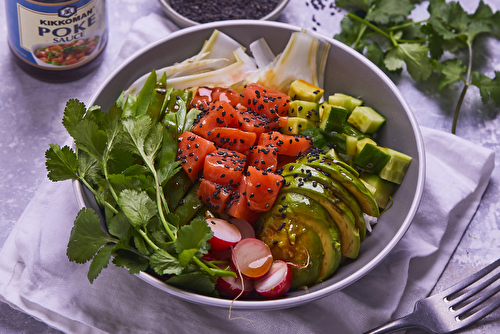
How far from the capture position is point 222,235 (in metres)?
2.15

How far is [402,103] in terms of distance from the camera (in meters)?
2.57

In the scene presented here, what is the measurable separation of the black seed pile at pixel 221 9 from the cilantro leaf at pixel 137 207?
1.76 metres

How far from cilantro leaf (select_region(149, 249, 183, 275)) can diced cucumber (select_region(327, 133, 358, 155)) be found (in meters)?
1.12

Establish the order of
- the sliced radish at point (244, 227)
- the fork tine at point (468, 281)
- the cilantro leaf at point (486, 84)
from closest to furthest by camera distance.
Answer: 1. the sliced radish at point (244, 227)
2. the fork tine at point (468, 281)
3. the cilantro leaf at point (486, 84)

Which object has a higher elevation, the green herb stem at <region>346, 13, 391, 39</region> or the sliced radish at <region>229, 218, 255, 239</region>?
the green herb stem at <region>346, 13, 391, 39</region>

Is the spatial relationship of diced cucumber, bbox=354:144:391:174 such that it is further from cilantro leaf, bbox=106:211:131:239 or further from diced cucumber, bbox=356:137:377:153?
cilantro leaf, bbox=106:211:131:239

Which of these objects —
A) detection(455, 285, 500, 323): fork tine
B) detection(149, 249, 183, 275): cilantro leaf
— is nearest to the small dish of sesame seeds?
detection(149, 249, 183, 275): cilantro leaf

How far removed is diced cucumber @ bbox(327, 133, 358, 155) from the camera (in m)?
2.54

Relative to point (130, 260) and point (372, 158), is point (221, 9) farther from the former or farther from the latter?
point (130, 260)

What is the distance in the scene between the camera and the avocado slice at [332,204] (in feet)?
7.22

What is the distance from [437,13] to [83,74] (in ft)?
8.22

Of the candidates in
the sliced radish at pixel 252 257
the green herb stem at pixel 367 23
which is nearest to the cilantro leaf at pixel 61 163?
the sliced radish at pixel 252 257

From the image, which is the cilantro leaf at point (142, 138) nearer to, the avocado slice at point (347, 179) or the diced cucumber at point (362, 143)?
the avocado slice at point (347, 179)

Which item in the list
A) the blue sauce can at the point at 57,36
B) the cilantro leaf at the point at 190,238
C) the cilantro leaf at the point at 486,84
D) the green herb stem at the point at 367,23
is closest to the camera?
the cilantro leaf at the point at 190,238
